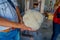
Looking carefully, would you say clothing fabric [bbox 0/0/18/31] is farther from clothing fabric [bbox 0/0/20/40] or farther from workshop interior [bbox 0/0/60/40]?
workshop interior [bbox 0/0/60/40]

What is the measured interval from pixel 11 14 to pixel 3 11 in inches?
2.7

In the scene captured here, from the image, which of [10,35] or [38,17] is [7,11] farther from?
[38,17]

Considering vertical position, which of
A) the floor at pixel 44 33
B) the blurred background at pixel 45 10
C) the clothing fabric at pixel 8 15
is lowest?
the floor at pixel 44 33

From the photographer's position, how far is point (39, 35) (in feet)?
8.69

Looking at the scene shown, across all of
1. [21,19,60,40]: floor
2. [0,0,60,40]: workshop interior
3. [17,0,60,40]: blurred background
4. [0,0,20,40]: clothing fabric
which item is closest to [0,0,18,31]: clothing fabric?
[0,0,20,40]: clothing fabric

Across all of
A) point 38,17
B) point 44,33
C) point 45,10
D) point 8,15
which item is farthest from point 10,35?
point 45,10

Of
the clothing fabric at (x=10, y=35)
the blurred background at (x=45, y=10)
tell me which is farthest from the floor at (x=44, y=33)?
the clothing fabric at (x=10, y=35)

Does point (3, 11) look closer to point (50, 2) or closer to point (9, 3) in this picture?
point (9, 3)

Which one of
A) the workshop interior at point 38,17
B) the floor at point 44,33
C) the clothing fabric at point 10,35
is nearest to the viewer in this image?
the clothing fabric at point 10,35

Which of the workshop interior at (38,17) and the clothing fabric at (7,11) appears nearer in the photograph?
the clothing fabric at (7,11)

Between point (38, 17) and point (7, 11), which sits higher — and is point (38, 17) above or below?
below

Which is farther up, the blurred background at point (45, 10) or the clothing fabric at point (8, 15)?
the clothing fabric at point (8, 15)

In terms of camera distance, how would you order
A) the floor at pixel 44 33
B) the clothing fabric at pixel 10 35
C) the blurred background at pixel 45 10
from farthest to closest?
1. the blurred background at pixel 45 10
2. the floor at pixel 44 33
3. the clothing fabric at pixel 10 35

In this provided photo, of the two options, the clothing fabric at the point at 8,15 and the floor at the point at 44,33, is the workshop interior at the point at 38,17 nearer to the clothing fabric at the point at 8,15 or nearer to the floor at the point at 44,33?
the floor at the point at 44,33
